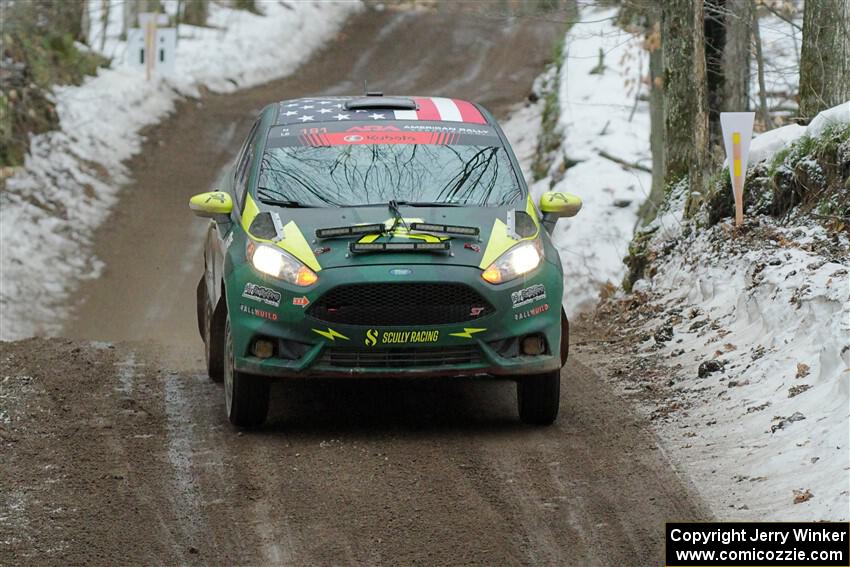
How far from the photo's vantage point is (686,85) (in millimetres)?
13688

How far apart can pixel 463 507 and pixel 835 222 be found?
15.1ft

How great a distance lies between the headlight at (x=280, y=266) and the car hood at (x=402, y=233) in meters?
0.05

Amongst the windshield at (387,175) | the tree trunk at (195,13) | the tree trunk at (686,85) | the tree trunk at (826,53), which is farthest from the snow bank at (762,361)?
the tree trunk at (195,13)

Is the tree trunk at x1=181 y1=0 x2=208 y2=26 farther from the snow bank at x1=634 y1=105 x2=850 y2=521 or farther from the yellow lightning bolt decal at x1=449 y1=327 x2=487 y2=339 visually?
the yellow lightning bolt decal at x1=449 y1=327 x2=487 y2=339

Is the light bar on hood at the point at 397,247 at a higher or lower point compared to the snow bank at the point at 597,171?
higher

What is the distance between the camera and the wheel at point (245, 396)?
806 cm

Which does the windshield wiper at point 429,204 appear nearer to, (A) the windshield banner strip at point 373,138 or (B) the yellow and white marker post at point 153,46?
(A) the windshield banner strip at point 373,138

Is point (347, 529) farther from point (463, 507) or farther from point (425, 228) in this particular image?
point (425, 228)

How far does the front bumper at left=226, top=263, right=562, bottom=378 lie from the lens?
7656mm

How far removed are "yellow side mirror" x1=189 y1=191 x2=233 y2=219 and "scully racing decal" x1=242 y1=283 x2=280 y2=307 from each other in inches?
35.1

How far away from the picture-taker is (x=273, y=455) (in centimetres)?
768

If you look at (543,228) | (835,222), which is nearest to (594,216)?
(835,222)

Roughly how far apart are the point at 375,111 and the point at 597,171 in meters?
12.6

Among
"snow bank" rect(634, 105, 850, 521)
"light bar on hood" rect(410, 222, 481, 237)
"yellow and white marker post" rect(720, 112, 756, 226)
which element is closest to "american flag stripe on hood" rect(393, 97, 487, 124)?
"light bar on hood" rect(410, 222, 481, 237)
